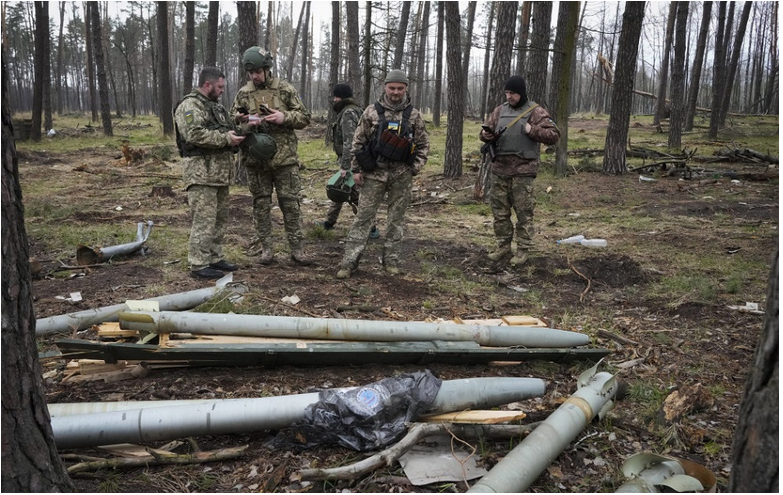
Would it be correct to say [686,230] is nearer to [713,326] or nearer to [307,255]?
[713,326]

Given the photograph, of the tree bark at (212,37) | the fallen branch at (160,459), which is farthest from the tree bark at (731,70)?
the fallen branch at (160,459)

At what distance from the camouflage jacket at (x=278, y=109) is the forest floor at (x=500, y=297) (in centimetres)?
130

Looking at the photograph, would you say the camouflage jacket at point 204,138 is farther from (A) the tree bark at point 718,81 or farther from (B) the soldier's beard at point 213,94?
(A) the tree bark at point 718,81

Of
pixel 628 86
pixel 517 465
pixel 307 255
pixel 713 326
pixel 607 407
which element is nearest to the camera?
pixel 517 465

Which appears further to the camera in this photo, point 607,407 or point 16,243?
point 607,407

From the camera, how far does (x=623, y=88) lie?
13.2 metres

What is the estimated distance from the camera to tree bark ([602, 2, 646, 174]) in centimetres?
1273

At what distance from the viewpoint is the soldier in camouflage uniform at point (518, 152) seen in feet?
20.9

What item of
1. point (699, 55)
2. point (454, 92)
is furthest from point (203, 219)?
point (699, 55)

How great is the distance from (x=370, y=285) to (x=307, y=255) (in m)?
1.52

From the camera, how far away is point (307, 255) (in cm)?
719

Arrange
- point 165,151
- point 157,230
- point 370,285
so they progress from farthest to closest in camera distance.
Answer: point 165,151
point 157,230
point 370,285

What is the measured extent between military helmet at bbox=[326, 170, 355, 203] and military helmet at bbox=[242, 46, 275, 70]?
74.4 inches

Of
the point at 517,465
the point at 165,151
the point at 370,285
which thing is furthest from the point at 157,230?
the point at 165,151
